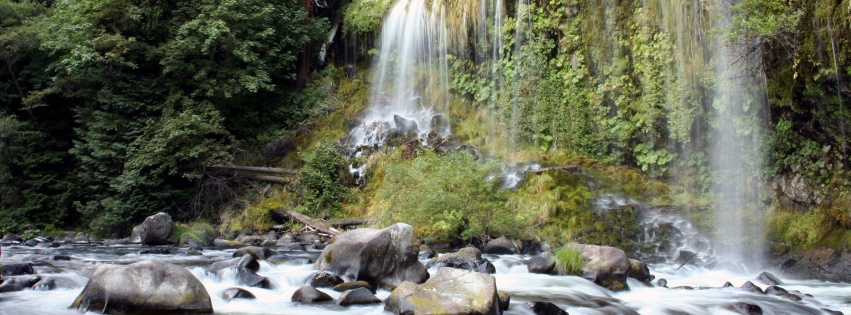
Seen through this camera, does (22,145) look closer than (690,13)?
No

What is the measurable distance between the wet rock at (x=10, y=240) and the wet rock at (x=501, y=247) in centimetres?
1190

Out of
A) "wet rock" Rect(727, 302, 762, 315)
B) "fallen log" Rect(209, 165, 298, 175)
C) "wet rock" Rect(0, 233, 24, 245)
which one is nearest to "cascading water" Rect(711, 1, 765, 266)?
"wet rock" Rect(727, 302, 762, 315)

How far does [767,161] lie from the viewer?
1248 centimetres

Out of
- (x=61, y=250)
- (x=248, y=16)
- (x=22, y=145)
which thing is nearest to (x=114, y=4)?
(x=248, y=16)

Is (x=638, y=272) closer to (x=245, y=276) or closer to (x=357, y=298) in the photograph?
(x=357, y=298)

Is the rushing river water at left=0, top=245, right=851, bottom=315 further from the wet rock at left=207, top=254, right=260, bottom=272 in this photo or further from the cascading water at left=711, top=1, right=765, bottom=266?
the cascading water at left=711, top=1, right=765, bottom=266

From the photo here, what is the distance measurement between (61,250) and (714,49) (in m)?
14.0

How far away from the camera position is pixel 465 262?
986cm

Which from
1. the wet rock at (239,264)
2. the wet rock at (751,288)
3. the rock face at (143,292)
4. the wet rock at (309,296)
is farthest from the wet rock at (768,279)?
the rock face at (143,292)

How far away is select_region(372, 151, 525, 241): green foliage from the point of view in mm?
12266

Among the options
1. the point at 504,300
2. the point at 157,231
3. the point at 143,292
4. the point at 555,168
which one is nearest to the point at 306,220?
the point at 157,231

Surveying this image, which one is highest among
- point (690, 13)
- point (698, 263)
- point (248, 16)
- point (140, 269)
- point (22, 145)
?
point (248, 16)

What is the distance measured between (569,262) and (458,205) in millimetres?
3171

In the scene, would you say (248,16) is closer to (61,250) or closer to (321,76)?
(321,76)
